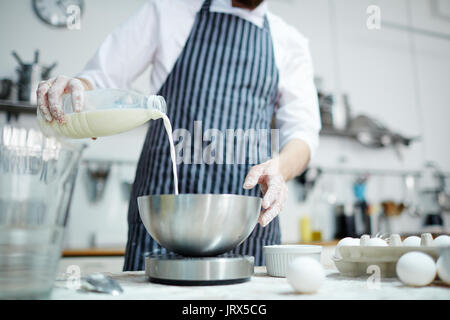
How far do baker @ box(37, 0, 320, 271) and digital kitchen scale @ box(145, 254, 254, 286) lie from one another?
0.51 m

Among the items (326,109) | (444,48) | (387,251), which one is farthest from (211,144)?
(444,48)

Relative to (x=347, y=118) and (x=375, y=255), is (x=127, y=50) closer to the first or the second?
(x=375, y=255)

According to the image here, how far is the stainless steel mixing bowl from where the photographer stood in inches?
25.9

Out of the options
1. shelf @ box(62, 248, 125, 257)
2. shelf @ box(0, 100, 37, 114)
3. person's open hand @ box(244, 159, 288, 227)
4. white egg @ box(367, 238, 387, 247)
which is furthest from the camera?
shelf @ box(0, 100, 37, 114)

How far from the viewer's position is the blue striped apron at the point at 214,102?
120 cm

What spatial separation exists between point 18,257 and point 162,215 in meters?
0.23

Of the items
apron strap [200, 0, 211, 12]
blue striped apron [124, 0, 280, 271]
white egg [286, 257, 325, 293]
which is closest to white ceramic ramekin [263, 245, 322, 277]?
white egg [286, 257, 325, 293]

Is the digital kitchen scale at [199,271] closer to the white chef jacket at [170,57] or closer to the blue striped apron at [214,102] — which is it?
the blue striped apron at [214,102]

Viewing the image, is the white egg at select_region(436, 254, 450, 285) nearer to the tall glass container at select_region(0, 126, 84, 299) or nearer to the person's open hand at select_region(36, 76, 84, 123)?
the tall glass container at select_region(0, 126, 84, 299)

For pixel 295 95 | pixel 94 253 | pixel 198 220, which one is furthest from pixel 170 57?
pixel 94 253

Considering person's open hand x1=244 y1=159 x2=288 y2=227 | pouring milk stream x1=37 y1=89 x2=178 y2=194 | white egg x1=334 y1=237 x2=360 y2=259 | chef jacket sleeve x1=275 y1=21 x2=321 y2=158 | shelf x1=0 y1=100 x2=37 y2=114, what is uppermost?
shelf x1=0 y1=100 x2=37 y2=114

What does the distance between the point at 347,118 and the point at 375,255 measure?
2.75 m

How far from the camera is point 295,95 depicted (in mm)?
1423

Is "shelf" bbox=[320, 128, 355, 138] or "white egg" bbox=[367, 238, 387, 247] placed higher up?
"shelf" bbox=[320, 128, 355, 138]
